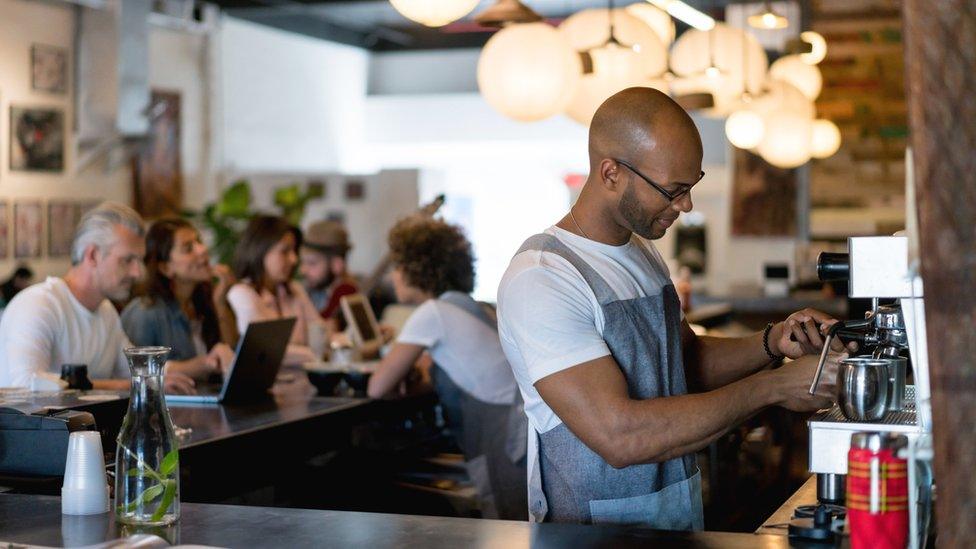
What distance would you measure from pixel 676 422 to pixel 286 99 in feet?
38.9

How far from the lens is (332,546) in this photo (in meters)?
2.28

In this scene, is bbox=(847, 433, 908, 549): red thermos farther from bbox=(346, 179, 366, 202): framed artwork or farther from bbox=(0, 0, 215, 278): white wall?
bbox=(346, 179, 366, 202): framed artwork

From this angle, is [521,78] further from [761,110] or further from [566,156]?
[566,156]

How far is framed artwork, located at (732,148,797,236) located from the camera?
12.4 m

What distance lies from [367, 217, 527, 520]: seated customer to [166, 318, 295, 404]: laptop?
39cm

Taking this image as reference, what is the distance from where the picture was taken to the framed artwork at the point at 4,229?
9.33m

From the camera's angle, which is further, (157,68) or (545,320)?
(157,68)

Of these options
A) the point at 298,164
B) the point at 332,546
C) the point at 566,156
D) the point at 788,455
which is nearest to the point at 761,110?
the point at 788,455

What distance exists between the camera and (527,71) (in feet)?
15.4

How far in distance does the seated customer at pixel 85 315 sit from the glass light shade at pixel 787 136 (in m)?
3.81

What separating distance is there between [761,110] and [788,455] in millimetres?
1926

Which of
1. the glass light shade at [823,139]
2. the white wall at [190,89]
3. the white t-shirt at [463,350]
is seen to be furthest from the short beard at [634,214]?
the white wall at [190,89]

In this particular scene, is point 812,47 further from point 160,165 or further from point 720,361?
point 160,165

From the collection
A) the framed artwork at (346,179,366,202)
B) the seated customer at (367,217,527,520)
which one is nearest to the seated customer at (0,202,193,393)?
the seated customer at (367,217,527,520)
